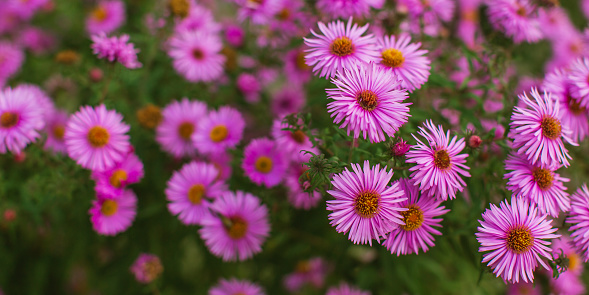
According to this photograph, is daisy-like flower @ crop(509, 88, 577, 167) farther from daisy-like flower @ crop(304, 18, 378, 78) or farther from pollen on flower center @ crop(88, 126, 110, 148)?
pollen on flower center @ crop(88, 126, 110, 148)

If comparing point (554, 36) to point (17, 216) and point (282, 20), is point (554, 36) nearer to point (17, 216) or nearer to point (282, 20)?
point (282, 20)

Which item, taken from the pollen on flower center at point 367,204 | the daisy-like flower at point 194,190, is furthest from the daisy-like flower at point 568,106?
the daisy-like flower at point 194,190

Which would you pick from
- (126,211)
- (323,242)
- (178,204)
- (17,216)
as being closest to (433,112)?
(323,242)

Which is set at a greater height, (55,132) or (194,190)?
(55,132)

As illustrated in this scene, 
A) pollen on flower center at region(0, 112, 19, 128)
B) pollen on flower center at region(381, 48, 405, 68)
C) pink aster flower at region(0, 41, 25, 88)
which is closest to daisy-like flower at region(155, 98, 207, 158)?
pollen on flower center at region(0, 112, 19, 128)

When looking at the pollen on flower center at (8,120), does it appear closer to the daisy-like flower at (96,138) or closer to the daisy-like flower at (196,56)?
the daisy-like flower at (96,138)

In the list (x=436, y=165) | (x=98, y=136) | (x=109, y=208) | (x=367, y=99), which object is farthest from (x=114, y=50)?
(x=436, y=165)

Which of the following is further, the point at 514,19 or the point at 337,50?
the point at 514,19

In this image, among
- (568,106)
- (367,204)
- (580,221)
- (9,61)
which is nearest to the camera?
(367,204)

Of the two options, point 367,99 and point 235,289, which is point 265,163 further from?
point 235,289
